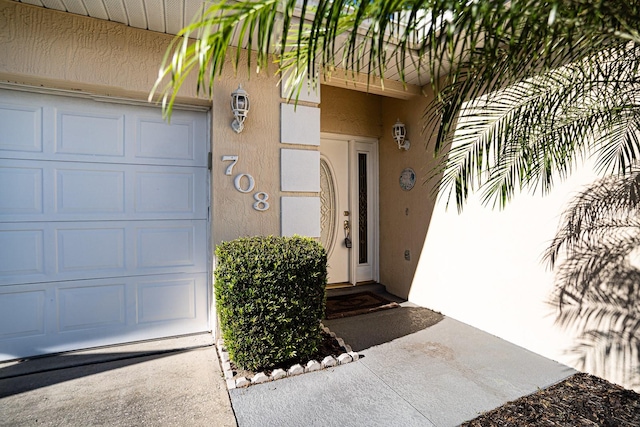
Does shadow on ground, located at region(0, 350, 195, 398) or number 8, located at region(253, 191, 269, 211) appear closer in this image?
shadow on ground, located at region(0, 350, 195, 398)

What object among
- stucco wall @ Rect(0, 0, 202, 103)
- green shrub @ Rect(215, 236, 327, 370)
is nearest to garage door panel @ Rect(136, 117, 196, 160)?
stucco wall @ Rect(0, 0, 202, 103)

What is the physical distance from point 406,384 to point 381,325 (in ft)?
3.66

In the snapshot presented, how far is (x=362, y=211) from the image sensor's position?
16.4 ft

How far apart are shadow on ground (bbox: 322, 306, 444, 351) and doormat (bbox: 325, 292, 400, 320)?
0.09 m

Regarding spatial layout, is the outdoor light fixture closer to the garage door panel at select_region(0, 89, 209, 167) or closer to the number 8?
the garage door panel at select_region(0, 89, 209, 167)

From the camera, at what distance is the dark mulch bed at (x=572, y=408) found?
6.51 feet

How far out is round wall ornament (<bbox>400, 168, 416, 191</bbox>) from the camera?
4291mm

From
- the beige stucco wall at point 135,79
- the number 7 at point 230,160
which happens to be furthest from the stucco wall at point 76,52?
the number 7 at point 230,160

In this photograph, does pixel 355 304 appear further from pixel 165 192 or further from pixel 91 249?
pixel 91 249

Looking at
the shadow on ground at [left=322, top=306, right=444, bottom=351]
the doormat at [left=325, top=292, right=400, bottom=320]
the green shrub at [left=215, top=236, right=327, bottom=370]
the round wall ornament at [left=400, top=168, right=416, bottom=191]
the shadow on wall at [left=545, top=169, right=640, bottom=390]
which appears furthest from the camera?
the round wall ornament at [left=400, top=168, right=416, bottom=191]

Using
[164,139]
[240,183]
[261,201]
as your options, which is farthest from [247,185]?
[164,139]

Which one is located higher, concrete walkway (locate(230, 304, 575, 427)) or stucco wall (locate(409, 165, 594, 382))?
stucco wall (locate(409, 165, 594, 382))

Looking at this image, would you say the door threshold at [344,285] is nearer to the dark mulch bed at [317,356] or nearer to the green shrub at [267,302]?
the dark mulch bed at [317,356]

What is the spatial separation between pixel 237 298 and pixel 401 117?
11.0 feet
